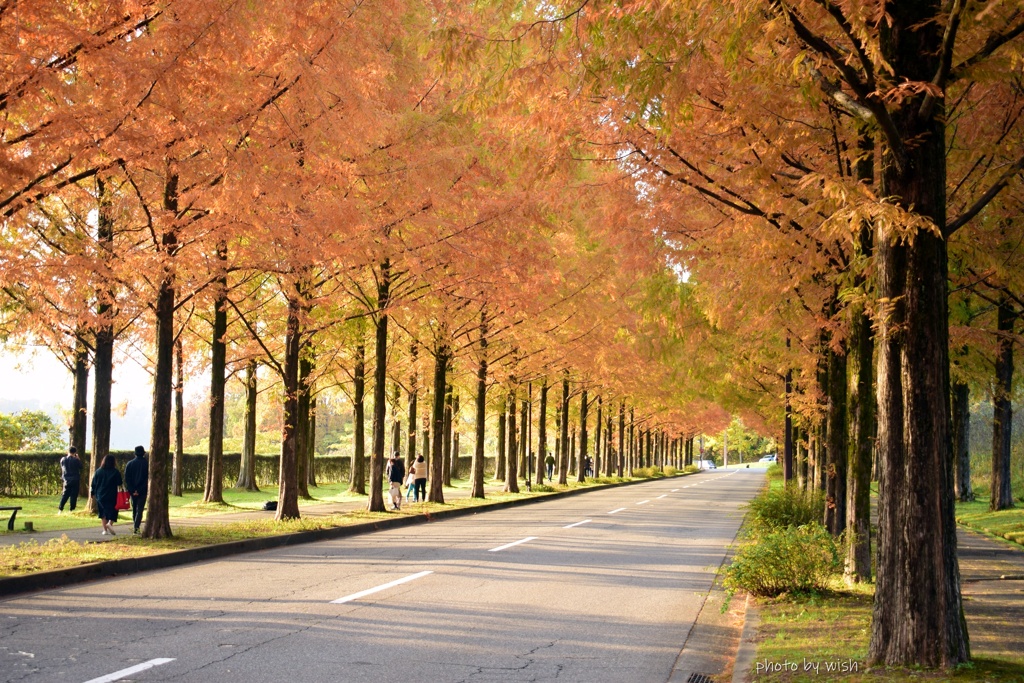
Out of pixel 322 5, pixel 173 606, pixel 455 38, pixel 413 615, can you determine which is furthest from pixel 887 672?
pixel 322 5

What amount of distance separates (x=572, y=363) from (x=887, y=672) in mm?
27770

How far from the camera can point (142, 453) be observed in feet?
55.5

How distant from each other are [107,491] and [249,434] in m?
18.9

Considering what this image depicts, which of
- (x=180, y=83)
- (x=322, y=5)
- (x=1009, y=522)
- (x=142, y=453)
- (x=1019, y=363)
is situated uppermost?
(x=322, y=5)

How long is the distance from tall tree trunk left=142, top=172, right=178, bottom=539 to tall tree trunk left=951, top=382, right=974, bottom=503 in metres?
20.7

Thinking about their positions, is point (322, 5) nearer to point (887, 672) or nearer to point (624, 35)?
point (624, 35)

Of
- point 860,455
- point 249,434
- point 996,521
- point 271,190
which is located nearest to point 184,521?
point 271,190

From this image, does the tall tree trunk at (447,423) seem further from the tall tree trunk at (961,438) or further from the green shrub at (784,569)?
the green shrub at (784,569)

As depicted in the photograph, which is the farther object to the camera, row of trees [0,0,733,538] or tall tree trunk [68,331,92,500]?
tall tree trunk [68,331,92,500]

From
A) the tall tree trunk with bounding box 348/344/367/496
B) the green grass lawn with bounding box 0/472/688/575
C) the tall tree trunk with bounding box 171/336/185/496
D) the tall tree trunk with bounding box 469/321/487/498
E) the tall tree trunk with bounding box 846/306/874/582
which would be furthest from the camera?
the tall tree trunk with bounding box 348/344/367/496

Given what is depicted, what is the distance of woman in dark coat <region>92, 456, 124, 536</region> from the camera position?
15.8 metres

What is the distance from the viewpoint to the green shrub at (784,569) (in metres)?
9.82

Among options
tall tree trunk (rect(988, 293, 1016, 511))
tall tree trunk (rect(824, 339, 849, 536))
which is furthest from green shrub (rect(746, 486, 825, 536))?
tall tree trunk (rect(988, 293, 1016, 511))

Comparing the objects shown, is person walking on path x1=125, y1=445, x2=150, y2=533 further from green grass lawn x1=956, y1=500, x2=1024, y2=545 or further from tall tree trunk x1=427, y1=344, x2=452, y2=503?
green grass lawn x1=956, y1=500, x2=1024, y2=545
